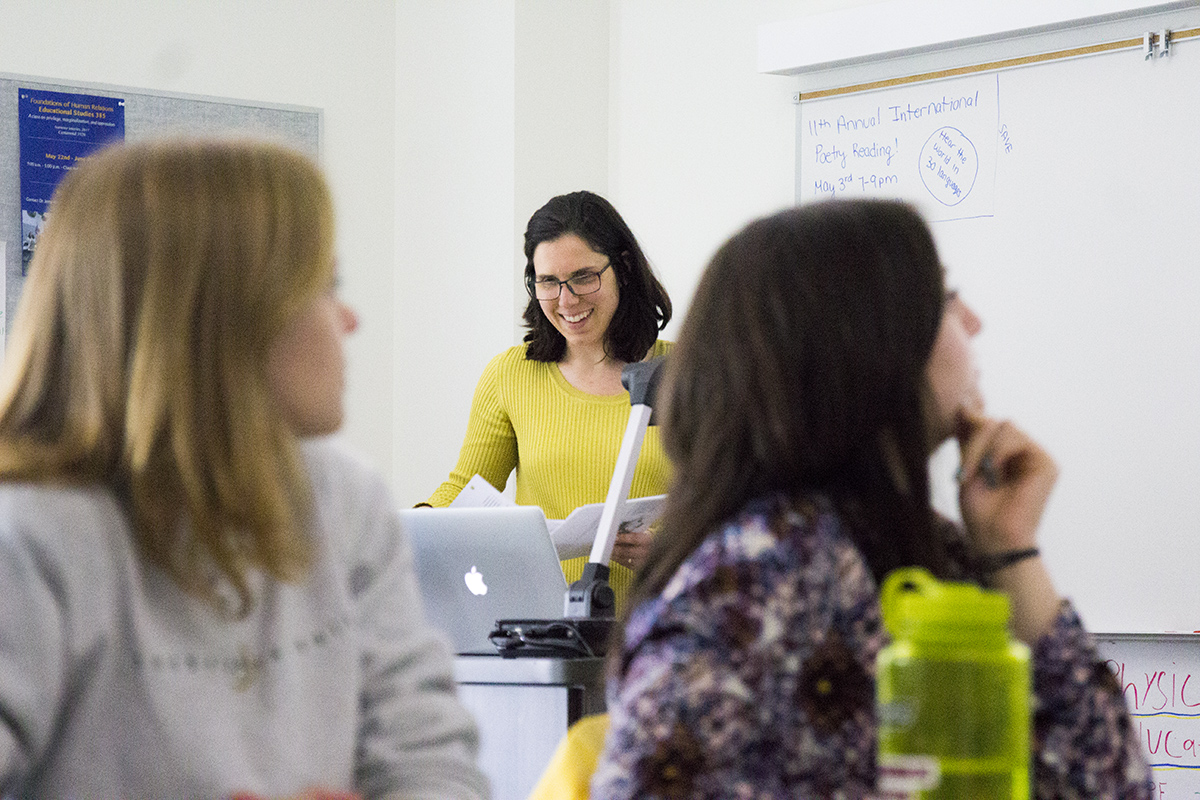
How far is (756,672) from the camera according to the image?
0.88 metres

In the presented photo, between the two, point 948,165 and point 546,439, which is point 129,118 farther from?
point 948,165

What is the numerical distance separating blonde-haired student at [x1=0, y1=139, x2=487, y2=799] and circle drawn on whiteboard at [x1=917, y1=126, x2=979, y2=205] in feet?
7.96

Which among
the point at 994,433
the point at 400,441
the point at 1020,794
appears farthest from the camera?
the point at 400,441

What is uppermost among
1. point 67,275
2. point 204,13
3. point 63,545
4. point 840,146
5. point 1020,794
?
point 204,13

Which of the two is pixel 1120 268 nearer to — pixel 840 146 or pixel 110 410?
pixel 840 146

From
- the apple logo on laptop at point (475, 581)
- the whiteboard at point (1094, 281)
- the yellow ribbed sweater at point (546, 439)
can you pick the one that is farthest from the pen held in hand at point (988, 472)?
the whiteboard at point (1094, 281)

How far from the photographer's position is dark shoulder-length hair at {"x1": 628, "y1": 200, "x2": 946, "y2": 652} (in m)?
0.96

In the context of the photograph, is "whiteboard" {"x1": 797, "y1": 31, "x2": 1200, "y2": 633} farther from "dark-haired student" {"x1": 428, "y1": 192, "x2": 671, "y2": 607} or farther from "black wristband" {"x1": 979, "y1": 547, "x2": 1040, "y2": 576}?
"black wristband" {"x1": 979, "y1": 547, "x2": 1040, "y2": 576}

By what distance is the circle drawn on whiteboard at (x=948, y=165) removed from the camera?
3.12m

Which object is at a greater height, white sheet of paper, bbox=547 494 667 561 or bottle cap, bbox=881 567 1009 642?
bottle cap, bbox=881 567 1009 642

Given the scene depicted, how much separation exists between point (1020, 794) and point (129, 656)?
0.53 m

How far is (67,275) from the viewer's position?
2.87 ft

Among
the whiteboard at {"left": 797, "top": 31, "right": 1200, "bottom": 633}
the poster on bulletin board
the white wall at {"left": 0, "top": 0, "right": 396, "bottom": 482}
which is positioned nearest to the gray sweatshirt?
the whiteboard at {"left": 797, "top": 31, "right": 1200, "bottom": 633}

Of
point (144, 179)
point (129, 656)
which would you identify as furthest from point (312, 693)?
point (144, 179)
